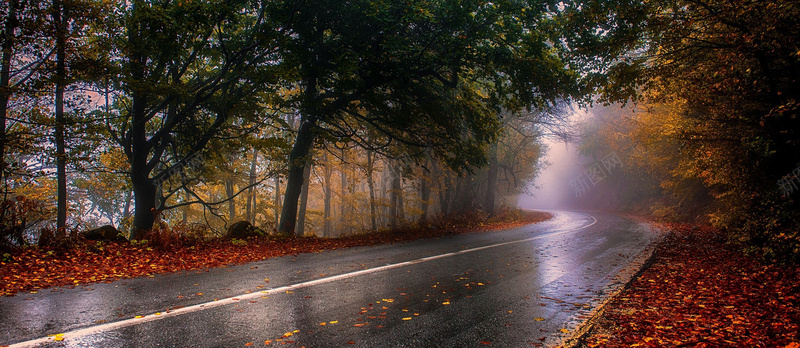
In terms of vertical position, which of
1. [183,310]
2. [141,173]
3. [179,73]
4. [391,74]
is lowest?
[183,310]

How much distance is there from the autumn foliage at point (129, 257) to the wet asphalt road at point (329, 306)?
0.72m

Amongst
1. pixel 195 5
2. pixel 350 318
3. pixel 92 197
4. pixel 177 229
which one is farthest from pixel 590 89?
pixel 92 197

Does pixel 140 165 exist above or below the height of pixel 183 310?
above

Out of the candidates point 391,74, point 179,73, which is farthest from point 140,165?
point 391,74

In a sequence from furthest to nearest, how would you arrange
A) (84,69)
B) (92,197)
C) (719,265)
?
(92,197), (84,69), (719,265)

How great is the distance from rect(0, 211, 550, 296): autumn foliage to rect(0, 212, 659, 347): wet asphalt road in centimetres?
72

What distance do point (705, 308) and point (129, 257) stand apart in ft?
32.0

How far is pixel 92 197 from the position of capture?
84.0ft

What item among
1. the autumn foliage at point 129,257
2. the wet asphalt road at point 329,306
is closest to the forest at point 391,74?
the autumn foliage at point 129,257

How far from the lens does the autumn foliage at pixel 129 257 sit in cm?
597

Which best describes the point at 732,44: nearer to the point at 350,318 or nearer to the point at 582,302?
the point at 582,302

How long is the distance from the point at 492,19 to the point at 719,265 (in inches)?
284

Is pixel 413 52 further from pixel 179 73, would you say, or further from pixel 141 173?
pixel 141 173

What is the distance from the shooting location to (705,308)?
193 inches
